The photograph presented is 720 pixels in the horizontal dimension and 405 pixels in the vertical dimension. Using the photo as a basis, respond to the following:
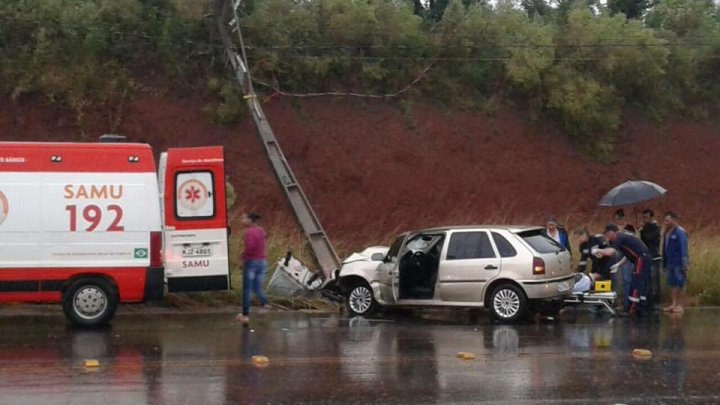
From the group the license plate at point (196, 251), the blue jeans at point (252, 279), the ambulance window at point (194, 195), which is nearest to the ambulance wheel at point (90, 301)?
the license plate at point (196, 251)

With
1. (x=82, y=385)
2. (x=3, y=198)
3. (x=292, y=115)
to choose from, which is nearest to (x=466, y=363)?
(x=82, y=385)

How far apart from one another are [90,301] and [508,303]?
6.38 metres

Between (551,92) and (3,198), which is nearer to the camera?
(3,198)

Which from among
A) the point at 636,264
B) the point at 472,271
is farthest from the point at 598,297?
the point at 472,271

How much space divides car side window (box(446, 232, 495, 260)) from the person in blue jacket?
3832 mm

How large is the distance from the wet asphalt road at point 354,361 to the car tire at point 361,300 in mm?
644

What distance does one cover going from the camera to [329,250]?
78.1ft

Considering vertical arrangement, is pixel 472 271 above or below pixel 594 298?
above

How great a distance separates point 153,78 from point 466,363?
18.9 m

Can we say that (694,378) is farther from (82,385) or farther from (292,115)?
(292,115)

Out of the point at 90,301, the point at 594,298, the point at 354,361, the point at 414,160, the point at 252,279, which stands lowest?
the point at 354,361

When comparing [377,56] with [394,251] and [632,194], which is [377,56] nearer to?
[632,194]

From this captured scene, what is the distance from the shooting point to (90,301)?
52.5ft

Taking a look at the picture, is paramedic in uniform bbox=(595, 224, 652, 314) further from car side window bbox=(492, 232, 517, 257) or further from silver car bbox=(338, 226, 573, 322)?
car side window bbox=(492, 232, 517, 257)
